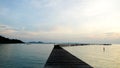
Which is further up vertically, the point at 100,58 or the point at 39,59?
the point at 100,58

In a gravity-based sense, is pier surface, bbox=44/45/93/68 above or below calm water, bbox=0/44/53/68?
above

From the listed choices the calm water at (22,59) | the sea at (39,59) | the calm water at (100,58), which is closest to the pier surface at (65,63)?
the sea at (39,59)

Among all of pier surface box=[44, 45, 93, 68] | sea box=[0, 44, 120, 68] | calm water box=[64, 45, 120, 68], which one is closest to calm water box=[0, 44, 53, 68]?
sea box=[0, 44, 120, 68]

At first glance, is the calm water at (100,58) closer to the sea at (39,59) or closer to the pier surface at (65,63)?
the sea at (39,59)

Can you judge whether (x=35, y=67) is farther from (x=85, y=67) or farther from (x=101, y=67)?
(x=85, y=67)

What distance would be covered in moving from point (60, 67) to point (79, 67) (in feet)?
5.92

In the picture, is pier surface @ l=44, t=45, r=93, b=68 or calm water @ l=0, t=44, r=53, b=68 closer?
pier surface @ l=44, t=45, r=93, b=68

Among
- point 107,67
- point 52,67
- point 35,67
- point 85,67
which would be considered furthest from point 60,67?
point 107,67

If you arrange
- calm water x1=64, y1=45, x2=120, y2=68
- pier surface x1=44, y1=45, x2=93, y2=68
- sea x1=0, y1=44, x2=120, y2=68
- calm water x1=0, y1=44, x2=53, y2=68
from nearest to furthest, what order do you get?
1. pier surface x1=44, y1=45, x2=93, y2=68
2. calm water x1=0, y1=44, x2=53, y2=68
3. sea x1=0, y1=44, x2=120, y2=68
4. calm water x1=64, y1=45, x2=120, y2=68

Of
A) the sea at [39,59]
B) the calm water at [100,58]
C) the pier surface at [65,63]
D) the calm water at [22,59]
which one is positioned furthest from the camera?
the calm water at [100,58]

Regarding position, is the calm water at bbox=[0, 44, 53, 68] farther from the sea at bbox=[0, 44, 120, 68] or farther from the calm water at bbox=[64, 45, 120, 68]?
the calm water at bbox=[64, 45, 120, 68]

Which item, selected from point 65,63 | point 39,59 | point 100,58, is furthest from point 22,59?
point 65,63

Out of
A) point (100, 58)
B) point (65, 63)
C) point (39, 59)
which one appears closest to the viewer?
point (65, 63)

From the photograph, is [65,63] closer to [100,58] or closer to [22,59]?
[22,59]
